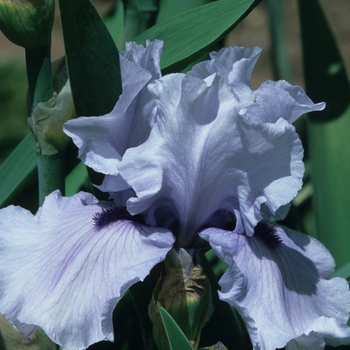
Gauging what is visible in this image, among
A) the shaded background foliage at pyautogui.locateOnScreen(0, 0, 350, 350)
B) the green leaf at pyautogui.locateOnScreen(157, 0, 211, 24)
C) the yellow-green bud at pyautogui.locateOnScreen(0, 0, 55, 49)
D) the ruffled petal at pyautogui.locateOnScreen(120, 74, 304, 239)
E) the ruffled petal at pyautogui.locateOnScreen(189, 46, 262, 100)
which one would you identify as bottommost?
the shaded background foliage at pyautogui.locateOnScreen(0, 0, 350, 350)

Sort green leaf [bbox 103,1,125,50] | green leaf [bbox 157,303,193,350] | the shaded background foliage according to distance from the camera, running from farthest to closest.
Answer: green leaf [bbox 103,1,125,50] → the shaded background foliage → green leaf [bbox 157,303,193,350]

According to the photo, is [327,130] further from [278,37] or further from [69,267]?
[69,267]

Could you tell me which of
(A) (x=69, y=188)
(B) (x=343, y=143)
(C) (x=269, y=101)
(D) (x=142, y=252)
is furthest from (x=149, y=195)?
(B) (x=343, y=143)

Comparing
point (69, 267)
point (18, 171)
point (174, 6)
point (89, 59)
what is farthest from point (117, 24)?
point (69, 267)

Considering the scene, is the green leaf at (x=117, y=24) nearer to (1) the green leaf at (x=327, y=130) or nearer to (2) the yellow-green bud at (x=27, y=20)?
(1) the green leaf at (x=327, y=130)

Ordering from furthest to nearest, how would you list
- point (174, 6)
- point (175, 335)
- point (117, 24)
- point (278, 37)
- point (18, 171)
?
point (278, 37) → point (117, 24) → point (174, 6) → point (18, 171) → point (175, 335)

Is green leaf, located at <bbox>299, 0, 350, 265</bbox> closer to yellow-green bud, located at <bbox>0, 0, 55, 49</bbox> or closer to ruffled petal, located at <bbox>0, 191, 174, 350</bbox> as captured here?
ruffled petal, located at <bbox>0, 191, 174, 350</bbox>

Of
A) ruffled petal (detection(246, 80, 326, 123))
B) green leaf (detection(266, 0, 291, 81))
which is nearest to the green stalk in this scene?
ruffled petal (detection(246, 80, 326, 123))

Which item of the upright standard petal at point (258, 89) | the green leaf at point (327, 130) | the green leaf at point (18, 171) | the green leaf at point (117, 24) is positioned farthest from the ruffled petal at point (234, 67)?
the green leaf at point (117, 24)
